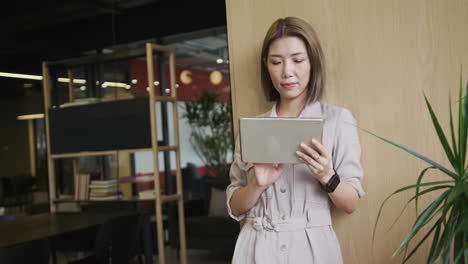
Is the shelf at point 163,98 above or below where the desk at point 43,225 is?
above

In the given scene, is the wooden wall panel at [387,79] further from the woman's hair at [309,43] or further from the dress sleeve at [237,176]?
the dress sleeve at [237,176]

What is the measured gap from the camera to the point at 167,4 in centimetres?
639

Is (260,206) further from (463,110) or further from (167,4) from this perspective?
(167,4)

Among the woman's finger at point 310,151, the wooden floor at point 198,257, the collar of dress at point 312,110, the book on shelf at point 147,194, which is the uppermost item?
the collar of dress at point 312,110

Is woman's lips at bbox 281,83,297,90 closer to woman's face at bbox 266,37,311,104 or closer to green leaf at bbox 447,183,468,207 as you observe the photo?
woman's face at bbox 266,37,311,104

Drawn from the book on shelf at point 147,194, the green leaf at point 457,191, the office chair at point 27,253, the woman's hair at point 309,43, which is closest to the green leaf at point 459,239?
the green leaf at point 457,191

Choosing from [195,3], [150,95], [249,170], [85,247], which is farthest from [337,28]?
[195,3]

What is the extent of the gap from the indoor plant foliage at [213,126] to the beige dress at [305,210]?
18.1 ft

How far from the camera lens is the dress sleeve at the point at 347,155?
1585 millimetres

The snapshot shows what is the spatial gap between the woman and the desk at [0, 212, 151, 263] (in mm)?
2304

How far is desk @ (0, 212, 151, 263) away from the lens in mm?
3527

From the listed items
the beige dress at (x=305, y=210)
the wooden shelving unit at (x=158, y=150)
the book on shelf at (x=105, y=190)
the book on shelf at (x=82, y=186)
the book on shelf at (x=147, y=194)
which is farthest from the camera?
the book on shelf at (x=82, y=186)

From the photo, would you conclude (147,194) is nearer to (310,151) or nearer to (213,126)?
(213,126)

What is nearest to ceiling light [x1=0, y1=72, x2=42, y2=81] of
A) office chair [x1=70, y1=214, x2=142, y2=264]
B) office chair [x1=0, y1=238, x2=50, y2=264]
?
office chair [x1=70, y1=214, x2=142, y2=264]
